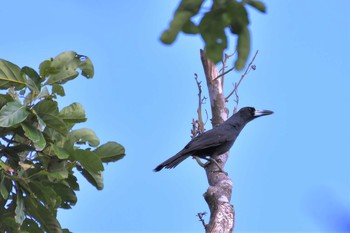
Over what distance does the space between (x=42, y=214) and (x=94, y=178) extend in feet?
1.51

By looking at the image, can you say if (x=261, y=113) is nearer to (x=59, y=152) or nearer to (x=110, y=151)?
(x=110, y=151)

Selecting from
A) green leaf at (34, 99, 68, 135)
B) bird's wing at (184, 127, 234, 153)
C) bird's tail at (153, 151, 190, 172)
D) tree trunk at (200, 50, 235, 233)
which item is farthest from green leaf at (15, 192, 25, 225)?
bird's wing at (184, 127, 234, 153)

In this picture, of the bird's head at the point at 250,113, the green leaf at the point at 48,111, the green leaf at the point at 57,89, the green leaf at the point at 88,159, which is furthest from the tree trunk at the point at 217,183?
the green leaf at the point at 48,111

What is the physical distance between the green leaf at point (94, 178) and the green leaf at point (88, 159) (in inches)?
6.5

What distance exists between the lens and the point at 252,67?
715cm

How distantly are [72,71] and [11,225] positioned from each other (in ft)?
3.96

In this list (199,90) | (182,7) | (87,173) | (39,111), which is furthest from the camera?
(199,90)

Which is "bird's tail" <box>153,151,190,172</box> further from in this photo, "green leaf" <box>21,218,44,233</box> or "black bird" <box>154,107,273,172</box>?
"green leaf" <box>21,218,44,233</box>

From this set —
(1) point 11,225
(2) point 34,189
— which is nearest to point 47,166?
(2) point 34,189

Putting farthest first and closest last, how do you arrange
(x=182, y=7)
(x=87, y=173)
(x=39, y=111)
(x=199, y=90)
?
(x=199, y=90), (x=87, y=173), (x=39, y=111), (x=182, y=7)

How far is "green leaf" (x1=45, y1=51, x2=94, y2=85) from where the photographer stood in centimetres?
464

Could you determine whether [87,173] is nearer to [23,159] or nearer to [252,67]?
[23,159]

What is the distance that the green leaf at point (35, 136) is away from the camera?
14.2 feet

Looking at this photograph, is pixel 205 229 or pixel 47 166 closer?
pixel 47 166
